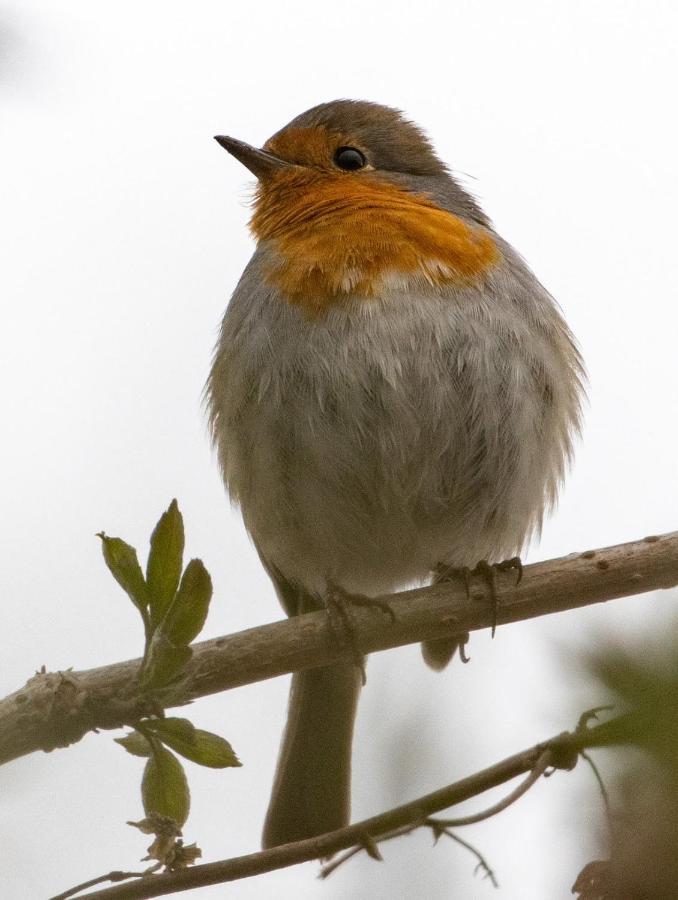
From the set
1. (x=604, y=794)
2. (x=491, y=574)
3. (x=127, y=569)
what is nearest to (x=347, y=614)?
(x=491, y=574)

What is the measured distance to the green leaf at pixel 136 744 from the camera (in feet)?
8.66

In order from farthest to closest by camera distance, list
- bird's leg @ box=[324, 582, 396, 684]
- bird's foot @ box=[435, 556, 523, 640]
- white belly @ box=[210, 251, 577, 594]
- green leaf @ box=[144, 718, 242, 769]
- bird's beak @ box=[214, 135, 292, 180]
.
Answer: bird's beak @ box=[214, 135, 292, 180] < white belly @ box=[210, 251, 577, 594] < bird's foot @ box=[435, 556, 523, 640] < bird's leg @ box=[324, 582, 396, 684] < green leaf @ box=[144, 718, 242, 769]

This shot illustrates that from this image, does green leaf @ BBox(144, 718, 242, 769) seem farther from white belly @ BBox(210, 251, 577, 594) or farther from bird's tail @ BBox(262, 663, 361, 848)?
bird's tail @ BBox(262, 663, 361, 848)

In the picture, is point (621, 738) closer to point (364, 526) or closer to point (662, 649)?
point (662, 649)

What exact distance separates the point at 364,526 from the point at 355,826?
2.49 metres

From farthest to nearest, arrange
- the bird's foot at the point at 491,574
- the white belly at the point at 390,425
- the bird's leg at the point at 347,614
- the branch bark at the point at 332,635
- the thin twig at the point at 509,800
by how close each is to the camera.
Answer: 1. the white belly at the point at 390,425
2. the bird's foot at the point at 491,574
3. the bird's leg at the point at 347,614
4. the branch bark at the point at 332,635
5. the thin twig at the point at 509,800

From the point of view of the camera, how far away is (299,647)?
357 centimetres

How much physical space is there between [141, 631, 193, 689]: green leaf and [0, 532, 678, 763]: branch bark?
120 millimetres

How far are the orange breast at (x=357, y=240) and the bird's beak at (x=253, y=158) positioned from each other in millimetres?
109

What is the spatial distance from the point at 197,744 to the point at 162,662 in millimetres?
218

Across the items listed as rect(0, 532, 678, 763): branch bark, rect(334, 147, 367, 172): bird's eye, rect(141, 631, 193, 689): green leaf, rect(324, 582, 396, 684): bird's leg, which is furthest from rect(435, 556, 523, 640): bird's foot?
rect(334, 147, 367, 172): bird's eye

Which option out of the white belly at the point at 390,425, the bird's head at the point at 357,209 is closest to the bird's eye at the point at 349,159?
the bird's head at the point at 357,209

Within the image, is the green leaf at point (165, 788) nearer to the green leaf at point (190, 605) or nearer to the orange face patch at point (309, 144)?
the green leaf at point (190, 605)

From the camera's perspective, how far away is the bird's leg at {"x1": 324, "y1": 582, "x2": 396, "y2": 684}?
368 cm
